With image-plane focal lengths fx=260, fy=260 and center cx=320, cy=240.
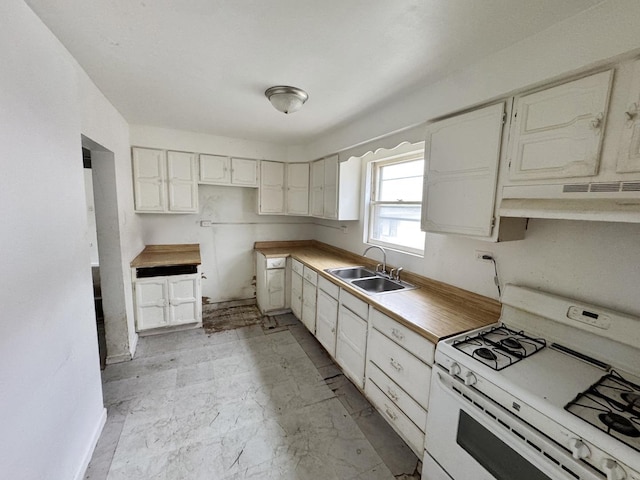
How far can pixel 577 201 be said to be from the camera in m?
1.10

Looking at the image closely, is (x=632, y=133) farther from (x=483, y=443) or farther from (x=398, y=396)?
(x=398, y=396)

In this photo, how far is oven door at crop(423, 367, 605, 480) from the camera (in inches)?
35.9

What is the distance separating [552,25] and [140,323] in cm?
396

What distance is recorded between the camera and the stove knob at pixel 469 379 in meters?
1.17

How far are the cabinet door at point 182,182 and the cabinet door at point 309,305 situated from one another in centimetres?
169

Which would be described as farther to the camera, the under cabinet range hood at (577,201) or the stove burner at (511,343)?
the stove burner at (511,343)

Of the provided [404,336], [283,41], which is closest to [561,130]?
[404,336]

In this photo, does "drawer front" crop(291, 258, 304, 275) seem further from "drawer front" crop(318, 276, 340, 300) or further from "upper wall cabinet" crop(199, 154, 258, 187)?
"upper wall cabinet" crop(199, 154, 258, 187)

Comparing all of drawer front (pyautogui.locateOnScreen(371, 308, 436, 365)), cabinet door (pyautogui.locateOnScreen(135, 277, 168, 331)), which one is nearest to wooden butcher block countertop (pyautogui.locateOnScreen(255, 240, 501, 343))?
drawer front (pyautogui.locateOnScreen(371, 308, 436, 365))

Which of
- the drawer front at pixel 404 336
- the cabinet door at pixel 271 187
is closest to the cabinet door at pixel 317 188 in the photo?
the cabinet door at pixel 271 187

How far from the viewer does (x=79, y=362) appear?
1.49 m

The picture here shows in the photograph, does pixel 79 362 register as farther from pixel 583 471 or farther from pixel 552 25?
pixel 552 25

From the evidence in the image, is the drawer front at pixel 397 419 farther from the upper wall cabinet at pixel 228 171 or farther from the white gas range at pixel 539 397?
the upper wall cabinet at pixel 228 171

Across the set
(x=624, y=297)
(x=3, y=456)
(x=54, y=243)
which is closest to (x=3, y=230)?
(x=54, y=243)
